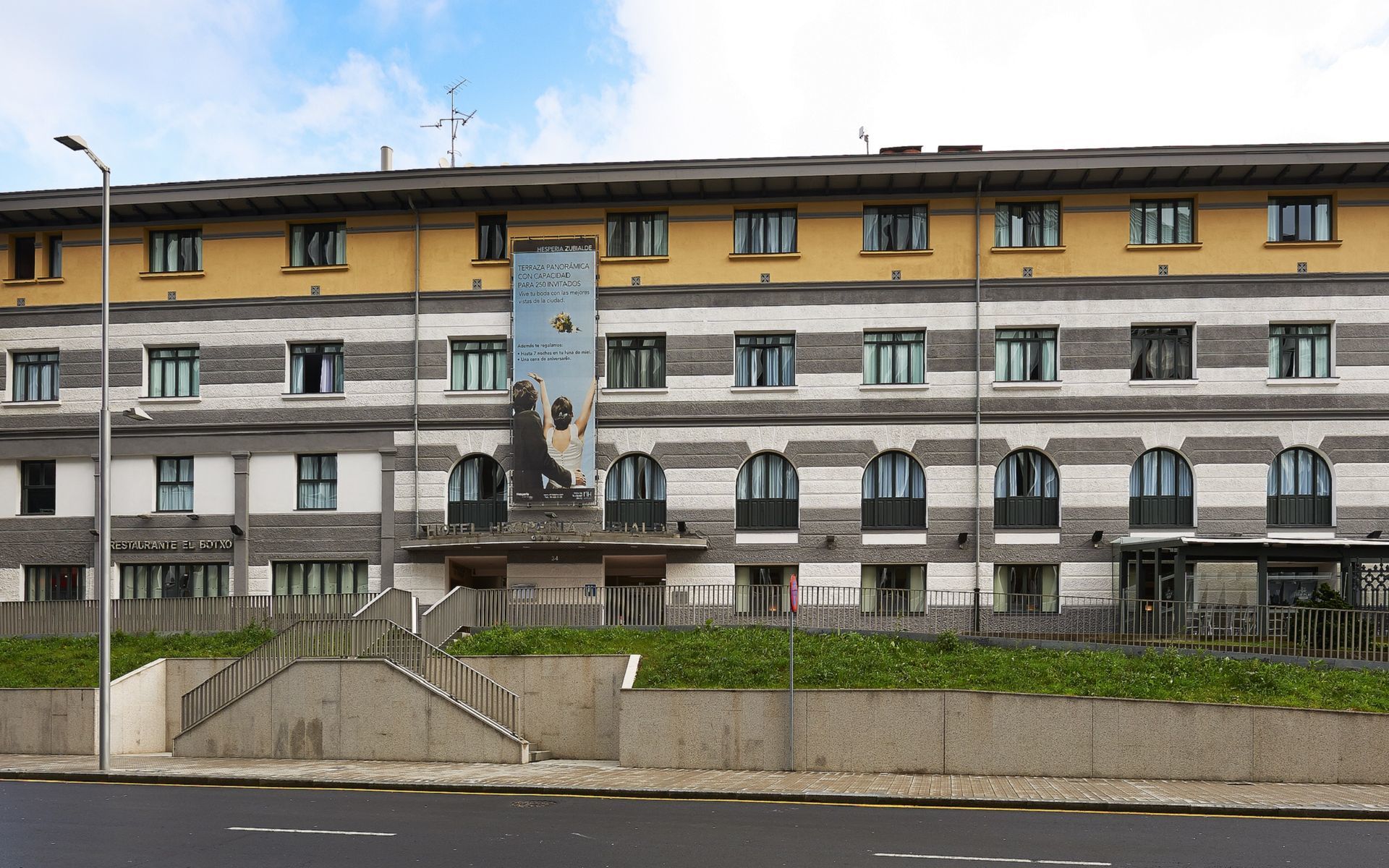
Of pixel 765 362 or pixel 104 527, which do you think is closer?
pixel 104 527

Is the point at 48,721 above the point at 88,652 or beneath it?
beneath

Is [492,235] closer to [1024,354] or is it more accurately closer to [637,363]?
[637,363]

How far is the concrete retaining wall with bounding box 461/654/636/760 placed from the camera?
23719 mm

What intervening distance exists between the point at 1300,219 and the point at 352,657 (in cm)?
2736

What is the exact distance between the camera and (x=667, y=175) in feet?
111

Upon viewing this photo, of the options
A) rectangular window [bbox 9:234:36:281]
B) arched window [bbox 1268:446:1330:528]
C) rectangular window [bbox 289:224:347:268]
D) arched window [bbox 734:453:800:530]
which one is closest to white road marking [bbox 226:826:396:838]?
arched window [bbox 734:453:800:530]

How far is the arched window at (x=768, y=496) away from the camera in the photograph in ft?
112

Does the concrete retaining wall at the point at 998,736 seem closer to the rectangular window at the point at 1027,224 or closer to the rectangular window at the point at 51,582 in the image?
the rectangular window at the point at 1027,224

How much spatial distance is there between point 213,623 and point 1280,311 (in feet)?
96.4

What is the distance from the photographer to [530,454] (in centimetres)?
3438

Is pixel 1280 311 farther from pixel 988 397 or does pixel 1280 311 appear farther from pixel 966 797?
pixel 966 797

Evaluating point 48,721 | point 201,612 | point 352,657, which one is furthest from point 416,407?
point 48,721

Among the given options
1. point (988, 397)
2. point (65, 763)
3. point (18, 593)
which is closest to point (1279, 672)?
point (988, 397)

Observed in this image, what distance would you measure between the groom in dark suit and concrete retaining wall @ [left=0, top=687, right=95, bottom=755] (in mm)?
12852
